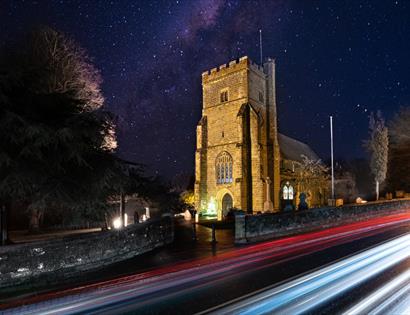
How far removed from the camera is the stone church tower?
35.1 m

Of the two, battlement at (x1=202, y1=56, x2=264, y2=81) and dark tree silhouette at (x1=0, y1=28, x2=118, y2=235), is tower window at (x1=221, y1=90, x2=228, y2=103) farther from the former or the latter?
dark tree silhouette at (x1=0, y1=28, x2=118, y2=235)

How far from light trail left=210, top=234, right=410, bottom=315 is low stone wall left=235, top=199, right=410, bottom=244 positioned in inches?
218

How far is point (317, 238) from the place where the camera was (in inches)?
568

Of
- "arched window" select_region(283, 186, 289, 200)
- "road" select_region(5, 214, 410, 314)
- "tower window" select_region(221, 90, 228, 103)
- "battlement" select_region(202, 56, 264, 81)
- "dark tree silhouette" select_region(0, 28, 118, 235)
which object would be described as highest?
"battlement" select_region(202, 56, 264, 81)

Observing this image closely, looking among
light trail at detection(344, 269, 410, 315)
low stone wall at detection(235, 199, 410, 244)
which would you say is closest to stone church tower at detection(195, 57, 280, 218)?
low stone wall at detection(235, 199, 410, 244)

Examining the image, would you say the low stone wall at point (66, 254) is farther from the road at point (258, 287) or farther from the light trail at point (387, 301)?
the light trail at point (387, 301)

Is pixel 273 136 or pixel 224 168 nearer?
pixel 224 168

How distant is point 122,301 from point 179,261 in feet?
14.9

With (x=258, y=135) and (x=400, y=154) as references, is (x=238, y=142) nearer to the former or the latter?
(x=258, y=135)

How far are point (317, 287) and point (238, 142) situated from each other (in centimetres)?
2940

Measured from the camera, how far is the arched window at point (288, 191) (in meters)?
40.3

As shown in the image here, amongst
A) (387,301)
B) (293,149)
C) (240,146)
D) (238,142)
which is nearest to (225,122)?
(238,142)

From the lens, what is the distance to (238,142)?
35906 mm

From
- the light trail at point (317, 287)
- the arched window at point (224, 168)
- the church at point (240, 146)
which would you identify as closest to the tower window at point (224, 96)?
the church at point (240, 146)
